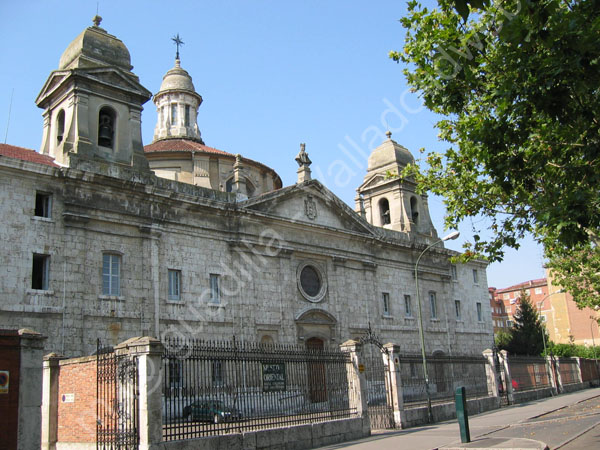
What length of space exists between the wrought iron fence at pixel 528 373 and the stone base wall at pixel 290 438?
12450 millimetres

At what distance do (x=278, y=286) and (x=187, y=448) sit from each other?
14.1 m

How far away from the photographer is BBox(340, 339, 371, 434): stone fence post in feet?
55.2

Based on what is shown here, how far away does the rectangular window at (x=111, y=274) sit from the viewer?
66.1 ft

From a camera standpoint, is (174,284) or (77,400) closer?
(77,400)

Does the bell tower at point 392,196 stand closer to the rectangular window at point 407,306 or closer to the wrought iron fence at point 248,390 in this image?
the rectangular window at point 407,306

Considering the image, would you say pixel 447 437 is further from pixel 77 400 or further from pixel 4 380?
pixel 4 380

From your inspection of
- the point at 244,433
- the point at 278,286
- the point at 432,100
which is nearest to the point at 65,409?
the point at 244,433

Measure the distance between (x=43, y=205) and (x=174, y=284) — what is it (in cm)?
558

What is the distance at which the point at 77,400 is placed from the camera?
13453 mm

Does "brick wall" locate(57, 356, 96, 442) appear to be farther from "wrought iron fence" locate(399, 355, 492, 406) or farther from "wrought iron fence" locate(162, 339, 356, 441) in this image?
"wrought iron fence" locate(399, 355, 492, 406)

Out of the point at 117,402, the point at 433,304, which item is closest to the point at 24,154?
the point at 117,402

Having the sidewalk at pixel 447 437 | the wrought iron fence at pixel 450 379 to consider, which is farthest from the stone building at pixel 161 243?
the sidewalk at pixel 447 437

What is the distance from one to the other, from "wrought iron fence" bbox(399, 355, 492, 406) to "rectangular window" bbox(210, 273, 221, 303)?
780 centimetres

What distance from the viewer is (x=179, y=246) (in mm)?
22516
